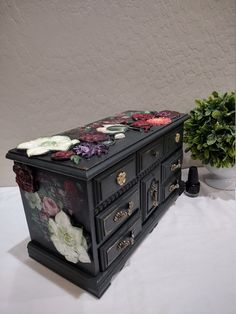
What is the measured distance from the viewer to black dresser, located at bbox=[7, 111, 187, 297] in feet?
2.02

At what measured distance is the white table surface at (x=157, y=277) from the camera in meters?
0.66

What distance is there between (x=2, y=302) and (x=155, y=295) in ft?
1.51

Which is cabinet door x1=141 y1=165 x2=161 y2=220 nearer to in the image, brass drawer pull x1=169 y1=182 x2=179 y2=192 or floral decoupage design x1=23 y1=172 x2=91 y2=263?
brass drawer pull x1=169 y1=182 x2=179 y2=192

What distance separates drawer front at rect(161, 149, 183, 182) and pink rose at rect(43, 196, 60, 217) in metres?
0.49

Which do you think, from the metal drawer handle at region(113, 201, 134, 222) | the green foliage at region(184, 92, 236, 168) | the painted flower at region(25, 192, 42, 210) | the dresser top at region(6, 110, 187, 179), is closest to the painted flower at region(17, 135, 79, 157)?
the dresser top at region(6, 110, 187, 179)

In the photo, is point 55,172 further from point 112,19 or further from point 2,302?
point 112,19

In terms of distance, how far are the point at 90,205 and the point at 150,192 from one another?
36 cm

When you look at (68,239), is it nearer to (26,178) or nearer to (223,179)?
(26,178)

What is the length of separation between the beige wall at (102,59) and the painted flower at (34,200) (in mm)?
635

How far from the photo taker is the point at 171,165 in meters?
1.05

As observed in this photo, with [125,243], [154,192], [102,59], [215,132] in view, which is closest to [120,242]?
[125,243]

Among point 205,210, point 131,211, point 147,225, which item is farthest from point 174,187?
point 131,211

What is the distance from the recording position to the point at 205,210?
1078mm

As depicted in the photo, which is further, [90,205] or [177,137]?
[177,137]
